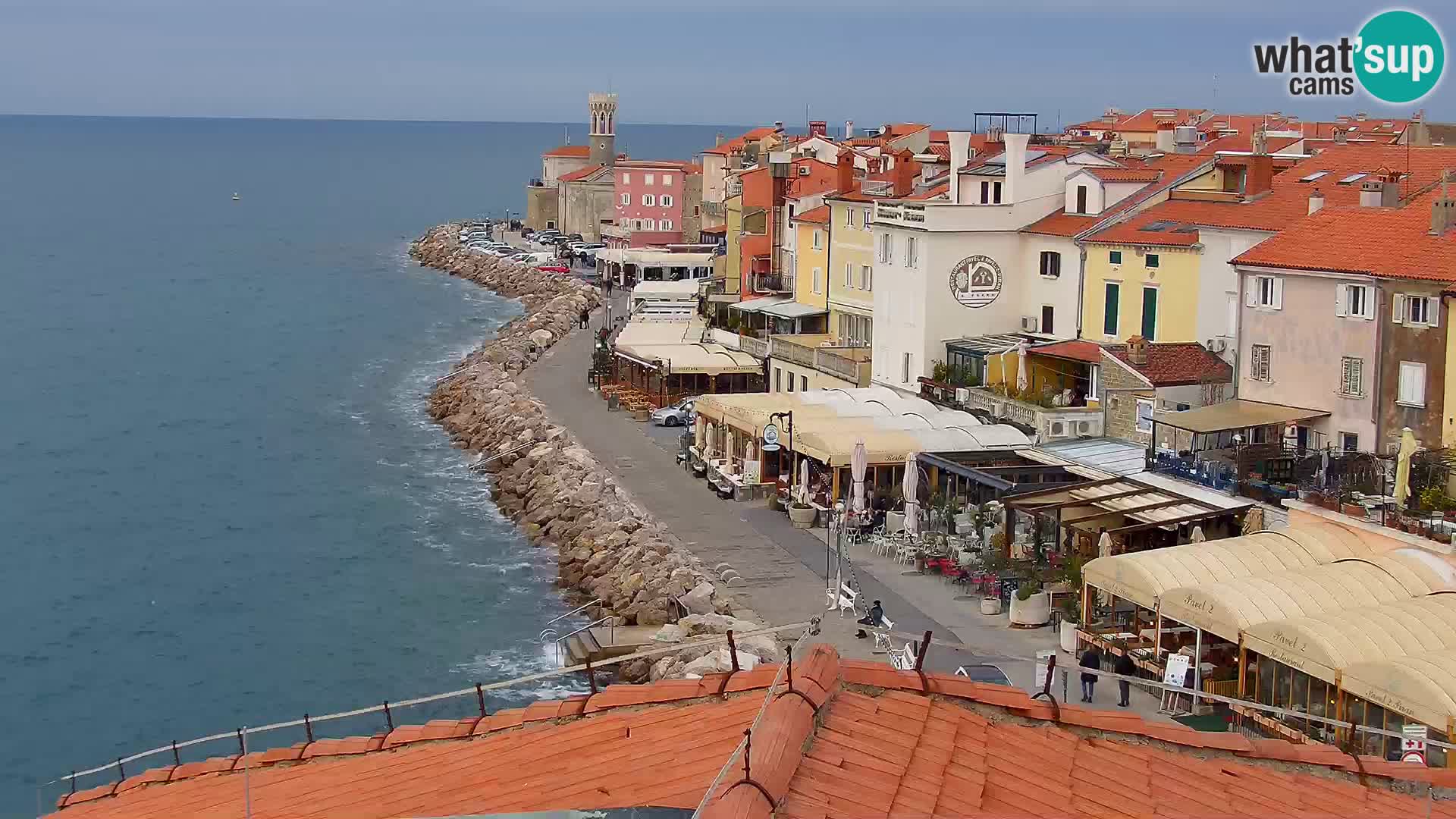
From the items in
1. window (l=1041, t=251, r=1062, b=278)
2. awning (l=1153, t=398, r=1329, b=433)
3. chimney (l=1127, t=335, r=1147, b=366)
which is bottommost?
awning (l=1153, t=398, r=1329, b=433)

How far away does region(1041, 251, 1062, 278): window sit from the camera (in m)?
37.1

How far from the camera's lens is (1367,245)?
27531 mm

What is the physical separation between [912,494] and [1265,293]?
6.98 metres

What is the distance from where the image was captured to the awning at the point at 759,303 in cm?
5047

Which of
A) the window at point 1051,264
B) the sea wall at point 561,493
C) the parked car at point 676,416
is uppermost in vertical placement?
the window at point 1051,264

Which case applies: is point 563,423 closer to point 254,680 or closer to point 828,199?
point 828,199

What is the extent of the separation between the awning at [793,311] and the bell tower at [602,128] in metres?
70.0

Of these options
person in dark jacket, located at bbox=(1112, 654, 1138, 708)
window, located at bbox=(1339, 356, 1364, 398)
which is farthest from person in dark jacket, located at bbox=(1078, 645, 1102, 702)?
window, located at bbox=(1339, 356, 1364, 398)

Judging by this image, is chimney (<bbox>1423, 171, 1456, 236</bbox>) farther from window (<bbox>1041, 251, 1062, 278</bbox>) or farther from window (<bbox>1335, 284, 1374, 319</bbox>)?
window (<bbox>1041, 251, 1062, 278</bbox>)

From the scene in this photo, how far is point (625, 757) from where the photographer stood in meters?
8.90

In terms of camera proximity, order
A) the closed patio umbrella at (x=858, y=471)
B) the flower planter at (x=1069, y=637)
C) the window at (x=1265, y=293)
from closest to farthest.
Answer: the flower planter at (x=1069, y=637), the window at (x=1265, y=293), the closed patio umbrella at (x=858, y=471)

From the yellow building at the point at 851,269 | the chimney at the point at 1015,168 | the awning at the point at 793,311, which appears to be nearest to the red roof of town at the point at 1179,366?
the chimney at the point at 1015,168

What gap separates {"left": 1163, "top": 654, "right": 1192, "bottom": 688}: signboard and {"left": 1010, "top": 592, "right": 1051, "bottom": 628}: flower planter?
4376 mm

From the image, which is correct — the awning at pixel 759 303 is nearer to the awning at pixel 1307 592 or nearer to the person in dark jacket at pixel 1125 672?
the person in dark jacket at pixel 1125 672
